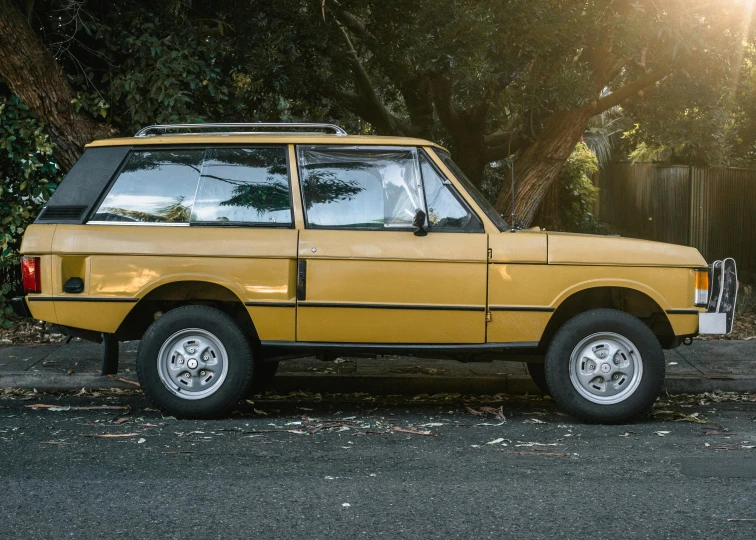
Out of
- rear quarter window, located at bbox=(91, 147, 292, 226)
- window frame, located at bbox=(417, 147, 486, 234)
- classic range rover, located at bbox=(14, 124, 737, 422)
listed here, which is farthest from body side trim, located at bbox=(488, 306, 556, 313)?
rear quarter window, located at bbox=(91, 147, 292, 226)

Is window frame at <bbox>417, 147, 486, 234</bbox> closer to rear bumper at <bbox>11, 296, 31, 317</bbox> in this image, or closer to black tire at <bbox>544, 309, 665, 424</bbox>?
black tire at <bbox>544, 309, 665, 424</bbox>

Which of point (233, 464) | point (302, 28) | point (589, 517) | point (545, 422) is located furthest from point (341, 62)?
point (589, 517)

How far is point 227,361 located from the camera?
6.57 meters

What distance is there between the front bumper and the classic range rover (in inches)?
0.6

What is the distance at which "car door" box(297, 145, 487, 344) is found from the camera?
21.3 feet

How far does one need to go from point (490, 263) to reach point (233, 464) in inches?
88.2

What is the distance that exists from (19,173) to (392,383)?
197 inches

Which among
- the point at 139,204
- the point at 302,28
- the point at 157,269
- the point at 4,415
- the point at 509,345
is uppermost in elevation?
the point at 302,28

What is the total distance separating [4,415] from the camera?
22.3 ft

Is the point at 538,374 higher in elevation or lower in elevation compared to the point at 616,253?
lower

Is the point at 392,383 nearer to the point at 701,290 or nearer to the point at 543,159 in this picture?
the point at 701,290

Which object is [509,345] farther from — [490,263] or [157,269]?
[157,269]

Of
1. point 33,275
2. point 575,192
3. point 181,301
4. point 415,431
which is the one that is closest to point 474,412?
point 415,431

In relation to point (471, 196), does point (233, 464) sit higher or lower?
lower
